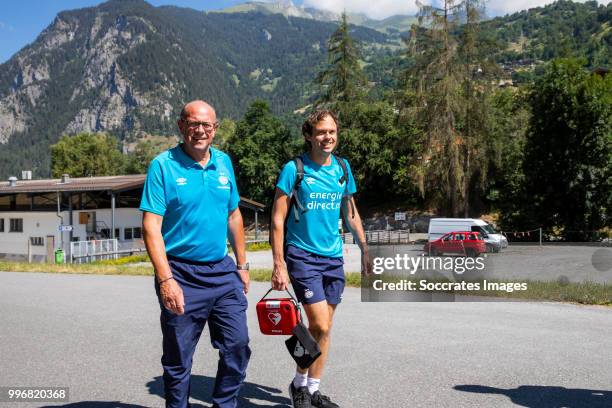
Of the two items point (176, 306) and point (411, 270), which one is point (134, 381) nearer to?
point (176, 306)

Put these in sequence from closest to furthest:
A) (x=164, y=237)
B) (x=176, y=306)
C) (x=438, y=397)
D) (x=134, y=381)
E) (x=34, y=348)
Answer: (x=176, y=306) → (x=164, y=237) → (x=438, y=397) → (x=134, y=381) → (x=34, y=348)

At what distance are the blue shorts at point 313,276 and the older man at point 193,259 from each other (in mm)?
589

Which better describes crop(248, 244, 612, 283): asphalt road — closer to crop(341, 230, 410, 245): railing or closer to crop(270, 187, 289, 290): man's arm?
crop(270, 187, 289, 290): man's arm

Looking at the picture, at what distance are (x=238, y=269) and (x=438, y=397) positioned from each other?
180 cm

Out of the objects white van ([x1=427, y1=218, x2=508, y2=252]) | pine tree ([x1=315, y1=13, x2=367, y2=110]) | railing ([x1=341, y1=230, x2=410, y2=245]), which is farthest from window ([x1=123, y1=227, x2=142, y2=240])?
pine tree ([x1=315, y1=13, x2=367, y2=110])

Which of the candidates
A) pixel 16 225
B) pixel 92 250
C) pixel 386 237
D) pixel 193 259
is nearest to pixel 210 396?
pixel 193 259

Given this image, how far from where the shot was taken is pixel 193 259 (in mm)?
3641

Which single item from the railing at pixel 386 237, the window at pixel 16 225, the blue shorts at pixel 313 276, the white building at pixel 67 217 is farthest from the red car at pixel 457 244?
the window at pixel 16 225

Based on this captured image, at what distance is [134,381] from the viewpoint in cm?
505

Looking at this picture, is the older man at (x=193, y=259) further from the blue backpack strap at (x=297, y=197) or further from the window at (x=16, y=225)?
the window at (x=16, y=225)

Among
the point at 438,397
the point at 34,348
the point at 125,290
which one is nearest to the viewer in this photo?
the point at 438,397

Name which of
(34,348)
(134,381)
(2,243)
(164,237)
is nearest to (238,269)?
(164,237)

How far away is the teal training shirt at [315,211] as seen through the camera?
14.3 feet

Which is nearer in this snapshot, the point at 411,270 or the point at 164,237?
the point at 164,237
